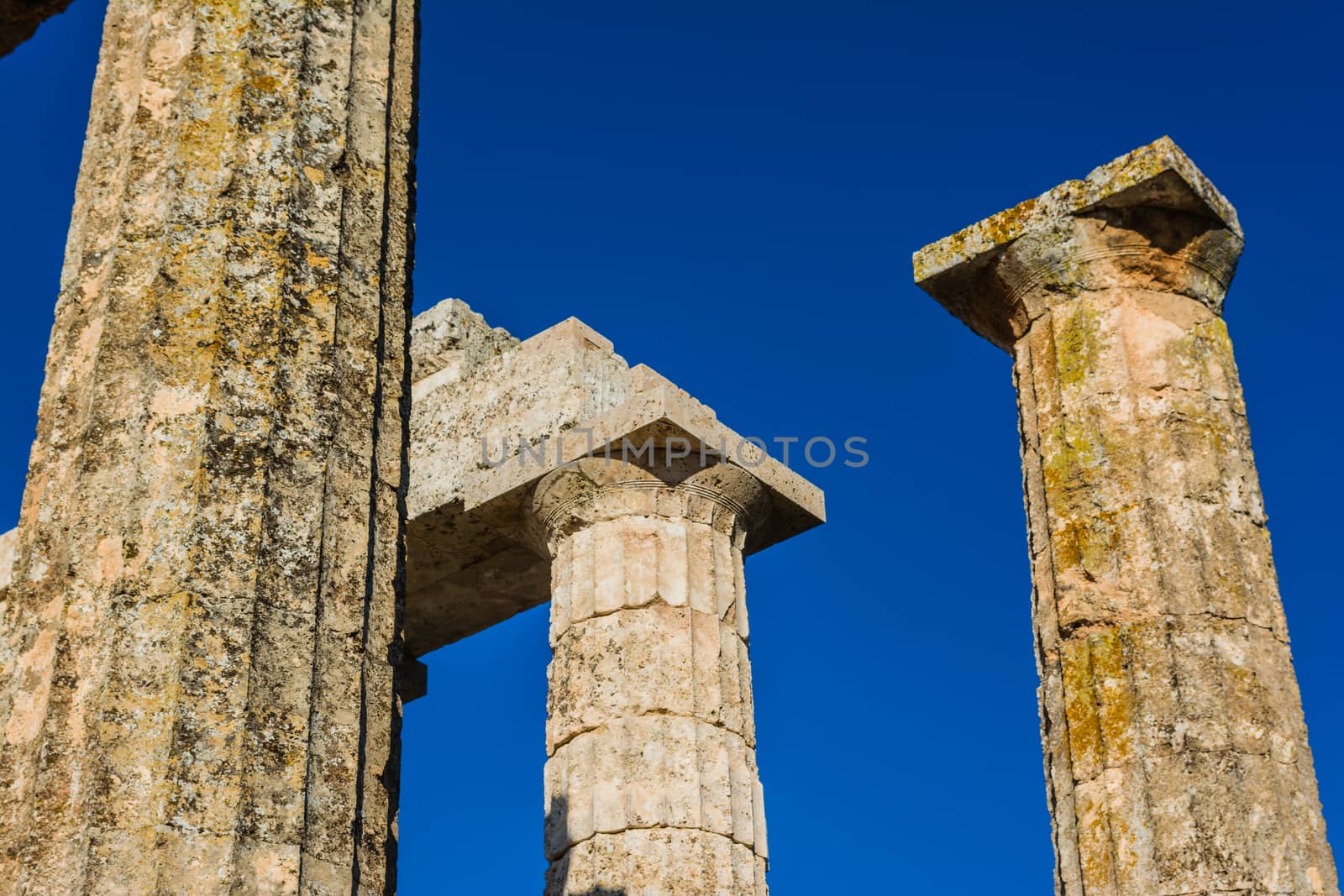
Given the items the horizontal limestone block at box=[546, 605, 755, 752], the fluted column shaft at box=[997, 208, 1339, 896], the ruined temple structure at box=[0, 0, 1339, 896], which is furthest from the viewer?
the horizontal limestone block at box=[546, 605, 755, 752]

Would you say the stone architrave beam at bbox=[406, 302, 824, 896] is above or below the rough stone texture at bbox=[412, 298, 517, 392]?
below

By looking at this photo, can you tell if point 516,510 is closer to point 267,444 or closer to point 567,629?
point 567,629

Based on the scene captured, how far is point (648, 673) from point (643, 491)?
146cm

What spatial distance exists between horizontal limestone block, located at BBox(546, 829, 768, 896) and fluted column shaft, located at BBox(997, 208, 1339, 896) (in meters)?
3.49

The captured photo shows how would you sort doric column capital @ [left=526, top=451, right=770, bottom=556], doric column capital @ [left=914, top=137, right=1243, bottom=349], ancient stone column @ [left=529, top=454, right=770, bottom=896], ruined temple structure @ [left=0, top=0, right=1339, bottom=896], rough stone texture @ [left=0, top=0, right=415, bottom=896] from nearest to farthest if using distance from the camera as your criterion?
rough stone texture @ [left=0, top=0, right=415, bottom=896]
ruined temple structure @ [left=0, top=0, right=1339, bottom=896]
doric column capital @ [left=914, top=137, right=1243, bottom=349]
ancient stone column @ [left=529, top=454, right=770, bottom=896]
doric column capital @ [left=526, top=451, right=770, bottom=556]

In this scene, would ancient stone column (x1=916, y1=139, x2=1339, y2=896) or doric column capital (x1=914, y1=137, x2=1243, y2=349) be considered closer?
ancient stone column (x1=916, y1=139, x2=1339, y2=896)

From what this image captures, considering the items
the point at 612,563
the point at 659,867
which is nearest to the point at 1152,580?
the point at 659,867

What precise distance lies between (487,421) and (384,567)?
27.8ft

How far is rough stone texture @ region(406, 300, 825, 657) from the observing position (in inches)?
484

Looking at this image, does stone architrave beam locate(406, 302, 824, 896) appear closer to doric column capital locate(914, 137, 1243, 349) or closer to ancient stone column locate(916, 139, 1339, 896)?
ancient stone column locate(916, 139, 1339, 896)

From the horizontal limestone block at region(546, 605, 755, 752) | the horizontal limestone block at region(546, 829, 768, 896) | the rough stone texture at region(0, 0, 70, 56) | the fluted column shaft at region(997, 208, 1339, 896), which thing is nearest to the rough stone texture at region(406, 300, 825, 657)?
the horizontal limestone block at region(546, 605, 755, 752)

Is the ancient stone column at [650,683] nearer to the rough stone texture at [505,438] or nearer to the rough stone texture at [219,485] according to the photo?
the rough stone texture at [505,438]

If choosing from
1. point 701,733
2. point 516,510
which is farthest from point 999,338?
point 516,510

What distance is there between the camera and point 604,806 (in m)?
11.0
